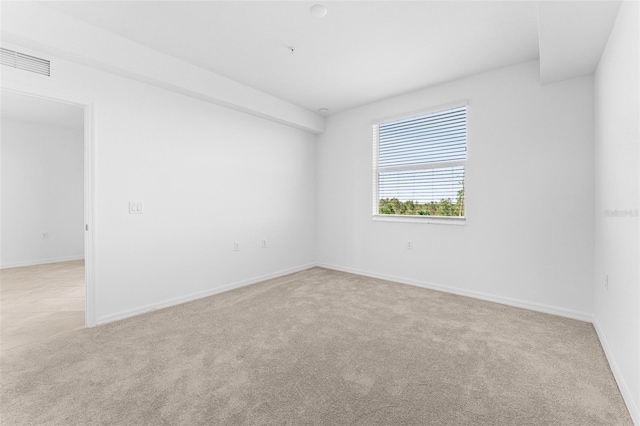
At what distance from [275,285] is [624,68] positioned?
156 inches

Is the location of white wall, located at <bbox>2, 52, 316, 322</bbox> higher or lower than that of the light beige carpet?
higher

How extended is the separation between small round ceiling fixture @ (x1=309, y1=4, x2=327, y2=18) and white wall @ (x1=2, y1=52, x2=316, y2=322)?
1911mm

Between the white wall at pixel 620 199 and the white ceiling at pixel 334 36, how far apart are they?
0.75 metres

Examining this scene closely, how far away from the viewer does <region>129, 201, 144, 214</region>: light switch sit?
3.02m

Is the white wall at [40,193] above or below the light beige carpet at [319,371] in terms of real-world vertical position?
above

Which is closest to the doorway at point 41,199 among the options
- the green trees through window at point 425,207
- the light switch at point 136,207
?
the light switch at point 136,207

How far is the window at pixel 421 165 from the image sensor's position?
3768 millimetres

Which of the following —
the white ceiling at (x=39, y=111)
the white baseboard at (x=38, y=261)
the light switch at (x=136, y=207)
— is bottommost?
the white baseboard at (x=38, y=261)

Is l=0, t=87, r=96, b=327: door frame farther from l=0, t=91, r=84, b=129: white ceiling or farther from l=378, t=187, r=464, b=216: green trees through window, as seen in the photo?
l=378, t=187, r=464, b=216: green trees through window

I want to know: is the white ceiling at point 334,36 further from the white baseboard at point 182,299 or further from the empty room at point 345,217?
the white baseboard at point 182,299

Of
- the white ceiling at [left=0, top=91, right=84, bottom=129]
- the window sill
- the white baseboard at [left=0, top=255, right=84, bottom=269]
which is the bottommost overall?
the white baseboard at [left=0, top=255, right=84, bottom=269]

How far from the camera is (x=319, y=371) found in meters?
1.97

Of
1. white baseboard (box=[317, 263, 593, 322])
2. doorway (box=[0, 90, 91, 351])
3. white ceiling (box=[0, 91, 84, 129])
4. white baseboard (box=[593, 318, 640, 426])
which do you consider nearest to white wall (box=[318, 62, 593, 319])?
white baseboard (box=[317, 263, 593, 322])

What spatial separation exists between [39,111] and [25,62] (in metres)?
3.54
